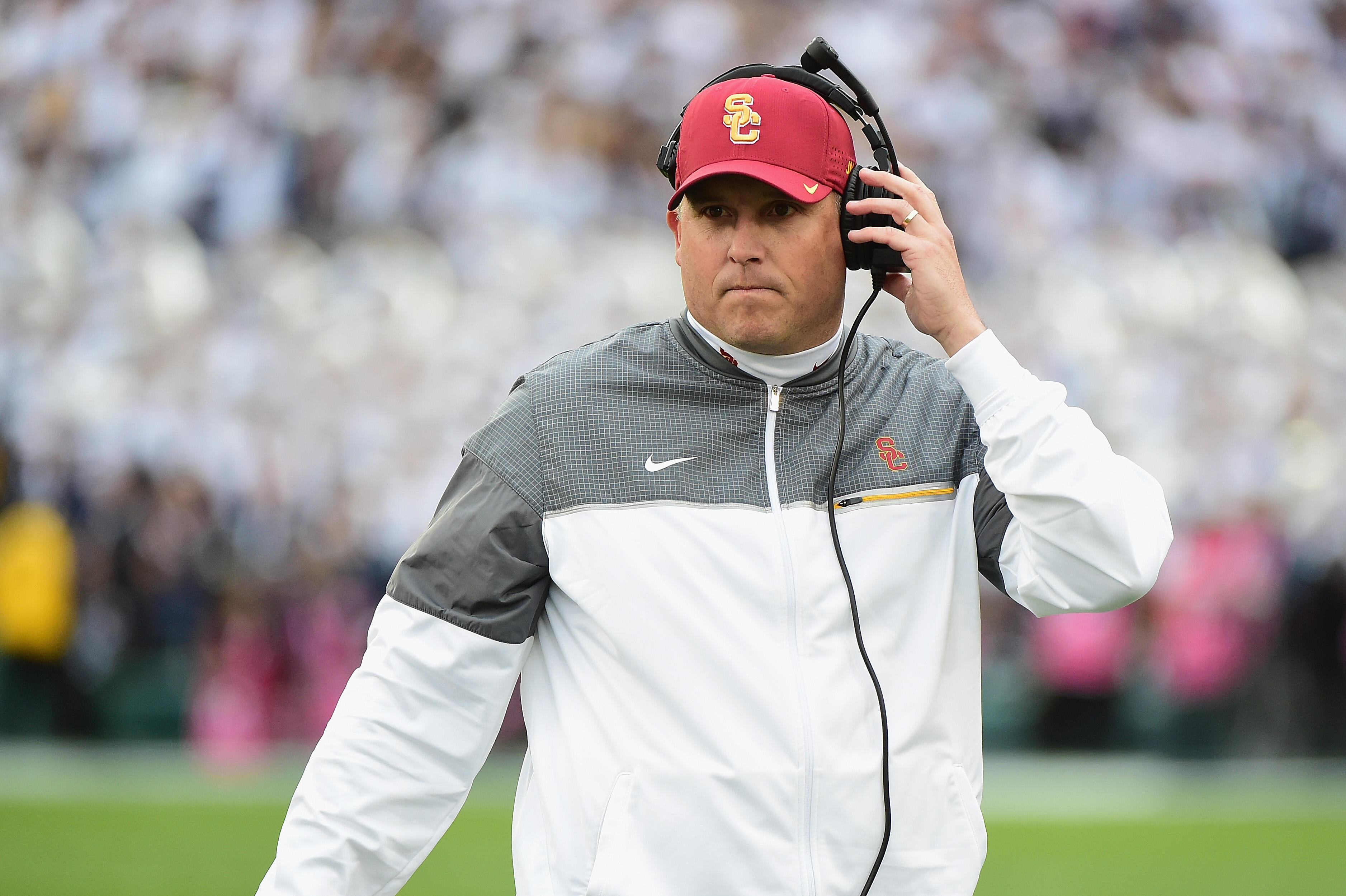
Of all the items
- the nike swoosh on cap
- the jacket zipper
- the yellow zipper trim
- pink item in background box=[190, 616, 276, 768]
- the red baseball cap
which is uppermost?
the red baseball cap

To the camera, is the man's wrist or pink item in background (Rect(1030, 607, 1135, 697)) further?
pink item in background (Rect(1030, 607, 1135, 697))

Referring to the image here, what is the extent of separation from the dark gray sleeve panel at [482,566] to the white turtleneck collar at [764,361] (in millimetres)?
370

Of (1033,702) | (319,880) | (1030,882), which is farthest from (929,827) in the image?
(1033,702)

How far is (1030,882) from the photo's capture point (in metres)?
7.05

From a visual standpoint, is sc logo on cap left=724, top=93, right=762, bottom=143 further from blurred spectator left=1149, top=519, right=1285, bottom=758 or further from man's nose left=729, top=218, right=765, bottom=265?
blurred spectator left=1149, top=519, right=1285, bottom=758

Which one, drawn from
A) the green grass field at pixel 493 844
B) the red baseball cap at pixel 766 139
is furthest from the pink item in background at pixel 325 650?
the red baseball cap at pixel 766 139

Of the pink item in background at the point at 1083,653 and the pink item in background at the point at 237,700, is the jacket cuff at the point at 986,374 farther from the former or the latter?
the pink item in background at the point at 237,700

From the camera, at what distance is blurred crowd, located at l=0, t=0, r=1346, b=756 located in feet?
33.9

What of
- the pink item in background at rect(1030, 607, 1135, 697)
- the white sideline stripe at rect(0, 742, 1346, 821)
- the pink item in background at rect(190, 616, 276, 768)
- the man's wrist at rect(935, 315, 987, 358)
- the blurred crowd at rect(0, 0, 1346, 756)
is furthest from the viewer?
the blurred crowd at rect(0, 0, 1346, 756)

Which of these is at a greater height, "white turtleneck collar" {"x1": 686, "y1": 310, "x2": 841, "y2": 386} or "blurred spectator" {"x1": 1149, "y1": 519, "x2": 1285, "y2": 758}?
"white turtleneck collar" {"x1": 686, "y1": 310, "x2": 841, "y2": 386}

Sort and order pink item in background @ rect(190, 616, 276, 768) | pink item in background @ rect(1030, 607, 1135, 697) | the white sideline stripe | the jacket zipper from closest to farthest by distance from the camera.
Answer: the jacket zipper
the white sideline stripe
pink item in background @ rect(1030, 607, 1135, 697)
pink item in background @ rect(190, 616, 276, 768)

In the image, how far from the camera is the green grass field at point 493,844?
6883 mm

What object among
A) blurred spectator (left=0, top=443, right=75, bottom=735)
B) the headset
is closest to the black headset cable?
the headset

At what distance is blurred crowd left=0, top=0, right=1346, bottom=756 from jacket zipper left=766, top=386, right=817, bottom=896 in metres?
7.81
